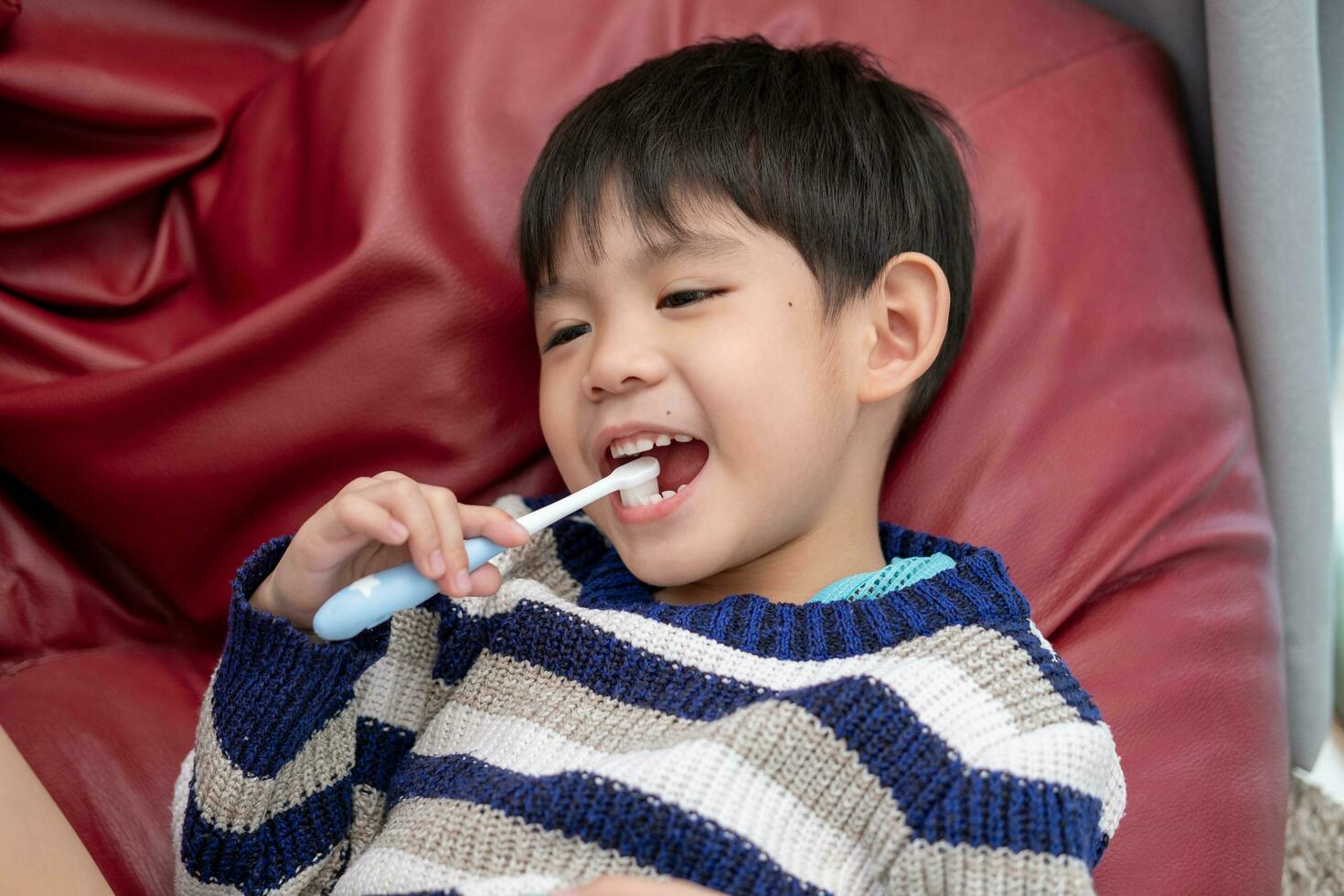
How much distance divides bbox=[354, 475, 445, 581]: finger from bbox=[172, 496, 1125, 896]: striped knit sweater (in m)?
0.12

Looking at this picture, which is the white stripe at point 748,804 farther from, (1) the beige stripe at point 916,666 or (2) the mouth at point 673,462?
(2) the mouth at point 673,462

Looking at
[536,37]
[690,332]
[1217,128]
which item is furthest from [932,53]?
[690,332]

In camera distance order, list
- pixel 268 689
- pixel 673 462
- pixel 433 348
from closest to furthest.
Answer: pixel 268 689
pixel 673 462
pixel 433 348

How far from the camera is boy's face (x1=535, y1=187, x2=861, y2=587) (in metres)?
0.85

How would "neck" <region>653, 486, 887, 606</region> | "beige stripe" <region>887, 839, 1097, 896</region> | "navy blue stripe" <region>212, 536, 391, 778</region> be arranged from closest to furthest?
1. "beige stripe" <region>887, 839, 1097, 896</region>
2. "navy blue stripe" <region>212, 536, 391, 778</region>
3. "neck" <region>653, 486, 887, 606</region>

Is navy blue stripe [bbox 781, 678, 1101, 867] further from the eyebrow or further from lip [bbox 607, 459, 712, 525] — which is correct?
the eyebrow

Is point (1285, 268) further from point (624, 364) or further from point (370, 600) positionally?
point (370, 600)

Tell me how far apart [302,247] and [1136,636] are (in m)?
0.81

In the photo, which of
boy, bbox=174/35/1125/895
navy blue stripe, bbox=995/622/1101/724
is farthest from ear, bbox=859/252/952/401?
navy blue stripe, bbox=995/622/1101/724

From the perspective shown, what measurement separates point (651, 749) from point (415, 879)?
17 centimetres

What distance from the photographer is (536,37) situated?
1.13 metres

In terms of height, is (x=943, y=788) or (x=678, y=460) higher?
(x=678, y=460)

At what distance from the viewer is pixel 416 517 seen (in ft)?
2.49

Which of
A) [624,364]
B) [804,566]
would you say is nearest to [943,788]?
[804,566]
